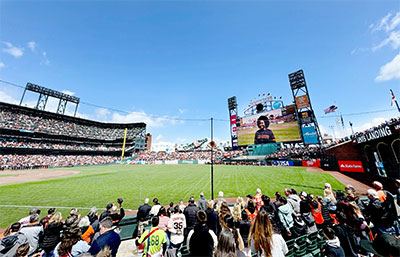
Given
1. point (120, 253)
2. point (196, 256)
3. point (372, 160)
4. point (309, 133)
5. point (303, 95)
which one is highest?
point (303, 95)

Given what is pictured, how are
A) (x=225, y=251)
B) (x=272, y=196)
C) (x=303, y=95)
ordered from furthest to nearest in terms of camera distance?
(x=303, y=95), (x=272, y=196), (x=225, y=251)

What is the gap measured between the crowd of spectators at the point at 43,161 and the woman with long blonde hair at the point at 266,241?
6415cm

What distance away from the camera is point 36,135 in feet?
177

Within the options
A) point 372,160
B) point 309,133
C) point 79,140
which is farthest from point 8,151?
point 309,133

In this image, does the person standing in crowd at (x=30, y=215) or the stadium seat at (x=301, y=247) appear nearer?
the stadium seat at (x=301, y=247)

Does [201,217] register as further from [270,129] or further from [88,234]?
[270,129]

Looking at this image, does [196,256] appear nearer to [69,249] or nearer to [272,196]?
[69,249]

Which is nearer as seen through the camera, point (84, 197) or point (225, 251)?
point (225, 251)

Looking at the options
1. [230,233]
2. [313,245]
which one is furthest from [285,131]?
[230,233]

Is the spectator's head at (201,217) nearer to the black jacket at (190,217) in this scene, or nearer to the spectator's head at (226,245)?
the spectator's head at (226,245)

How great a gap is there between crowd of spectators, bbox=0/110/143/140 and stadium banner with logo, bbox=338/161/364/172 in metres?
83.0

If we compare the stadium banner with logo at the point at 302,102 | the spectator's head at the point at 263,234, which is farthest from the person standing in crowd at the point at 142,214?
the stadium banner with logo at the point at 302,102

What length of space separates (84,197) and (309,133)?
4903cm

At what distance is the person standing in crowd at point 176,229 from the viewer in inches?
179
